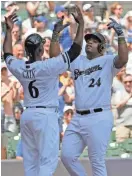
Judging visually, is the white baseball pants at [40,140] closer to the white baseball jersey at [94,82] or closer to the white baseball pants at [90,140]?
the white baseball pants at [90,140]

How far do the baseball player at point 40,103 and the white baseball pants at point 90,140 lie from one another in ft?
0.65

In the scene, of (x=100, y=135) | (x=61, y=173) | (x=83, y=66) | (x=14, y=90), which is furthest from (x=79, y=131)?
(x=14, y=90)

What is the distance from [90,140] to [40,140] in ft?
1.61

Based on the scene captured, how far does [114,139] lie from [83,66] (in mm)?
3215

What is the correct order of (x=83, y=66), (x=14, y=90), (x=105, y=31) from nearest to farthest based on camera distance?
(x=83, y=66), (x=14, y=90), (x=105, y=31)

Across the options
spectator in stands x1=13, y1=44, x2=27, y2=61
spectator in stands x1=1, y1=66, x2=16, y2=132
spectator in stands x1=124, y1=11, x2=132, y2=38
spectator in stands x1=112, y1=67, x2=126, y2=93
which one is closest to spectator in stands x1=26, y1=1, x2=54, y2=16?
spectator in stands x1=13, y1=44, x2=27, y2=61

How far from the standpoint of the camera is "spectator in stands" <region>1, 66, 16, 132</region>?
28.9 feet

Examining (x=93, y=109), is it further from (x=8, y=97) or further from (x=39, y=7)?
(x=39, y=7)

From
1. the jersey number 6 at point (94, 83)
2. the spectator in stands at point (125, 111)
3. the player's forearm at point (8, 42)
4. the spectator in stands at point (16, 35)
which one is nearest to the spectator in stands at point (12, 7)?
the spectator in stands at point (16, 35)

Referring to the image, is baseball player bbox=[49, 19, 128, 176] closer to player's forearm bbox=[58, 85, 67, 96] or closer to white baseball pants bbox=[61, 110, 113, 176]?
white baseball pants bbox=[61, 110, 113, 176]

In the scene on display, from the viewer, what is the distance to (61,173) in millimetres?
6883

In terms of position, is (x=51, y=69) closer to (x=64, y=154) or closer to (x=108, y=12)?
(x=64, y=154)

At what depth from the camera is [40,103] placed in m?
5.34

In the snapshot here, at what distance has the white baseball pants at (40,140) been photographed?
525cm
